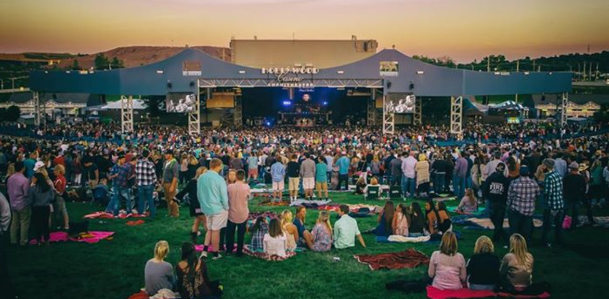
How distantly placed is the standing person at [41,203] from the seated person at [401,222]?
21.2ft

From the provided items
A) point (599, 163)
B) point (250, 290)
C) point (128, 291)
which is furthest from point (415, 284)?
point (599, 163)

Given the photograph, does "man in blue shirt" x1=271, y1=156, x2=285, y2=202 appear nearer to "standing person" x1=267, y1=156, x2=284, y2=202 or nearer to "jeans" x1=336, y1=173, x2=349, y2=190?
"standing person" x1=267, y1=156, x2=284, y2=202

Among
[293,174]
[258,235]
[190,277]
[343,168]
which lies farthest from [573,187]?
[343,168]

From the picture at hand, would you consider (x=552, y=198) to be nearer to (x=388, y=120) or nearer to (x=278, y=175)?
(x=278, y=175)

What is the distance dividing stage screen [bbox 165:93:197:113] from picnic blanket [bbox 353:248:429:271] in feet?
106

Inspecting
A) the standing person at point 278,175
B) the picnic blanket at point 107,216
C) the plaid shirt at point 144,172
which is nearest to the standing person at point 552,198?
the standing person at point 278,175

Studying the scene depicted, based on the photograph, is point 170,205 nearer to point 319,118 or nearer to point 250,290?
point 250,290

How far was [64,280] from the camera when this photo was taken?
301 inches

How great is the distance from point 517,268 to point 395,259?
7.23ft

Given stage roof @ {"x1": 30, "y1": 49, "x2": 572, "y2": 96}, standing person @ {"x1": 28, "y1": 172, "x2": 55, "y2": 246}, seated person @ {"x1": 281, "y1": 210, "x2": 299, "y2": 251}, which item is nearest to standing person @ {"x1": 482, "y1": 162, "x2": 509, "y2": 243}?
seated person @ {"x1": 281, "y1": 210, "x2": 299, "y2": 251}

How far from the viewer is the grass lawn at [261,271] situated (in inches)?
281

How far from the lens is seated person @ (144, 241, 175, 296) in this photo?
6348 millimetres

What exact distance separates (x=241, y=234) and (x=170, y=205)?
4222 mm

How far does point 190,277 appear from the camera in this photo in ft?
21.1
